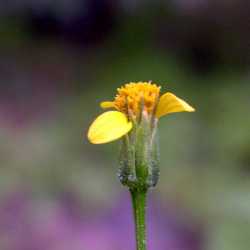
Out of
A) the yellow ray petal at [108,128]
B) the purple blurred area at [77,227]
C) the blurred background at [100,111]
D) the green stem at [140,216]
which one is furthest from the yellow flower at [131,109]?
the purple blurred area at [77,227]

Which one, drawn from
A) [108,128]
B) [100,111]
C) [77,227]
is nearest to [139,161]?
[108,128]

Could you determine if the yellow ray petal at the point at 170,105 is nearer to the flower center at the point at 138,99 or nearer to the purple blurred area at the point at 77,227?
the flower center at the point at 138,99

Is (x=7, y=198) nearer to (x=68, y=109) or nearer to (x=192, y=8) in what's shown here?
(x=68, y=109)

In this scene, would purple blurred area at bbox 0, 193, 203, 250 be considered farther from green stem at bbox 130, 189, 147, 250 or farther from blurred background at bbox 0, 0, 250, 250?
green stem at bbox 130, 189, 147, 250

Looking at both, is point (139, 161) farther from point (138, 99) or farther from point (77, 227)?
point (77, 227)

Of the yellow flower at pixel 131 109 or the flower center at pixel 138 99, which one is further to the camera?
the flower center at pixel 138 99

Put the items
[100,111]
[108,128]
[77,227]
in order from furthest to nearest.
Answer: [100,111] → [77,227] → [108,128]
